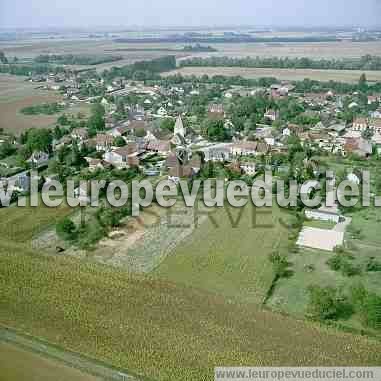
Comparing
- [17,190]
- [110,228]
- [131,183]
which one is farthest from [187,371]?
[17,190]

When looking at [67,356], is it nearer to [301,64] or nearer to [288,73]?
[288,73]

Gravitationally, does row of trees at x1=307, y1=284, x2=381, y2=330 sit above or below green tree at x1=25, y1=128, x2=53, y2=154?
below

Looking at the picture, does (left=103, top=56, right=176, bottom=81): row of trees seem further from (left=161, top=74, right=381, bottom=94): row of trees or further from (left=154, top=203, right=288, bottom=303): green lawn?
(left=154, top=203, right=288, bottom=303): green lawn

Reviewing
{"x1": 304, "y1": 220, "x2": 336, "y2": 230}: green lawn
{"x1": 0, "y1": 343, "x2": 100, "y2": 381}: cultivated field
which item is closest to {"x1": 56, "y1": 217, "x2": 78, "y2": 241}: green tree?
{"x1": 0, "y1": 343, "x2": 100, "y2": 381}: cultivated field

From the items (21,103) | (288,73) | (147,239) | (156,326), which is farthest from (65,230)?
(288,73)

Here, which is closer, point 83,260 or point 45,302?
point 45,302

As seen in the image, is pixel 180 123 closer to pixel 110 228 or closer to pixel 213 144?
pixel 213 144
